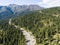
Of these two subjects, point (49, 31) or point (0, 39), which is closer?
point (0, 39)

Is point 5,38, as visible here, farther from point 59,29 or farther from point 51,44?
point 59,29

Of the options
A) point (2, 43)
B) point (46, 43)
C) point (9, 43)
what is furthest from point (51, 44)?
point (2, 43)

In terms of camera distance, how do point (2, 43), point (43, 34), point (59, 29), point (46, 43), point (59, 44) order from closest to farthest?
point (59, 44) < point (46, 43) < point (2, 43) < point (43, 34) < point (59, 29)

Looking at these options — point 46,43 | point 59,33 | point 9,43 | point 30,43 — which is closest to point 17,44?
point 9,43

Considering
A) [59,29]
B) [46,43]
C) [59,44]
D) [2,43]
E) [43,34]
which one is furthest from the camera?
[59,29]

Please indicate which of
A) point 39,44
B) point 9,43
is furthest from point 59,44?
point 9,43

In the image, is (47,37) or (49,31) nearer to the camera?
(47,37)

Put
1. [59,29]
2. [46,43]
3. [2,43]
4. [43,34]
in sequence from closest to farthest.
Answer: [46,43] → [2,43] → [43,34] → [59,29]

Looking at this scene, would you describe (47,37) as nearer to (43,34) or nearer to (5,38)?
(43,34)
